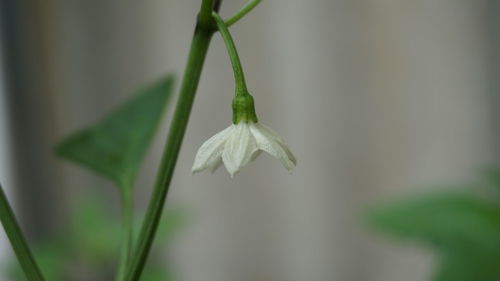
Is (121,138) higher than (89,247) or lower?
higher

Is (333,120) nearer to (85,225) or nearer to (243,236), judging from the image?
(243,236)

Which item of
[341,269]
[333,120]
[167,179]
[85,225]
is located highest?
[333,120]

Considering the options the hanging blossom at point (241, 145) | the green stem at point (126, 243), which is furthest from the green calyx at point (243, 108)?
the green stem at point (126, 243)

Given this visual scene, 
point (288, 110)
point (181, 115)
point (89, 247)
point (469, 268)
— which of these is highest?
point (288, 110)

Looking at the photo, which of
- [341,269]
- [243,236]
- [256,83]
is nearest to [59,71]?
[256,83]

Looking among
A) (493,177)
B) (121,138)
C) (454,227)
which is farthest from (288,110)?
(121,138)

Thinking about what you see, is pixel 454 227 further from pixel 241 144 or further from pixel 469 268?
pixel 241 144

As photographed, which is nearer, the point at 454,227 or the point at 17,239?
the point at 17,239
